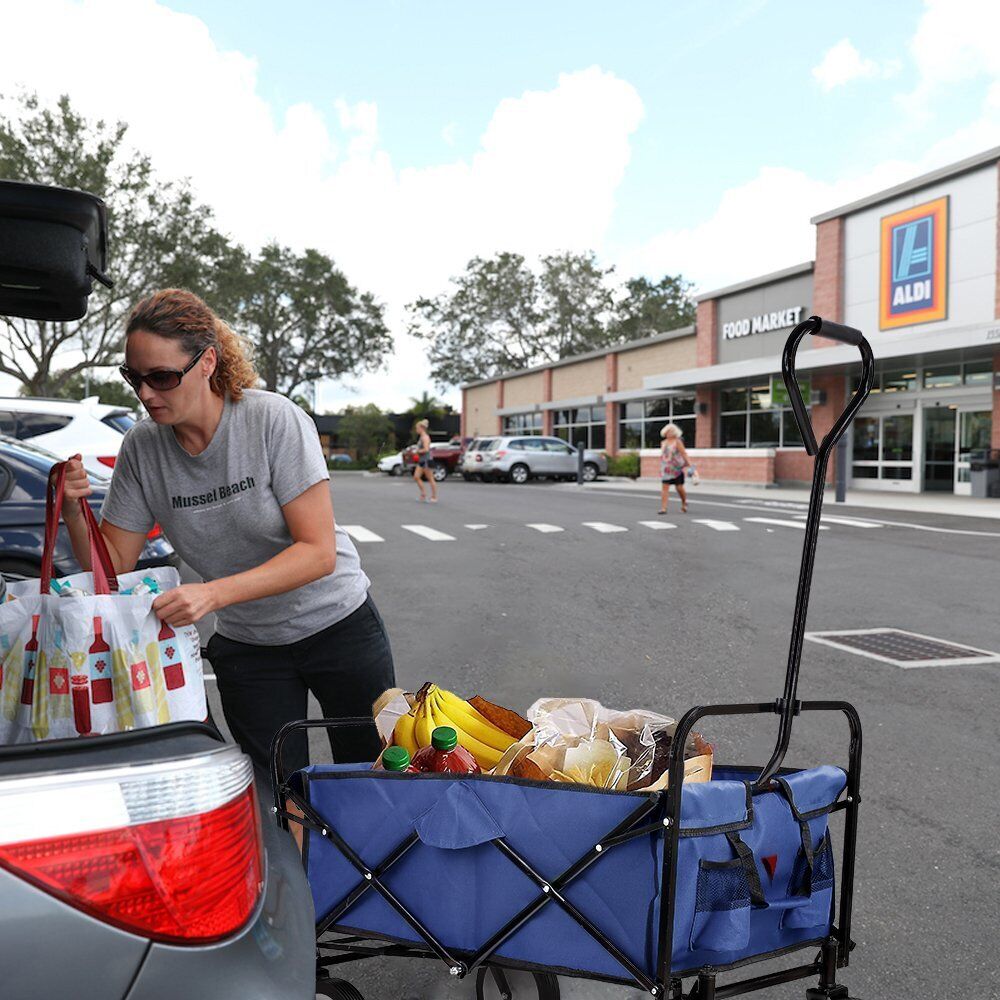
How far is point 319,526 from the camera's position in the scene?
7.83 ft

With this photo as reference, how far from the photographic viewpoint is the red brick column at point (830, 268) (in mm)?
27047

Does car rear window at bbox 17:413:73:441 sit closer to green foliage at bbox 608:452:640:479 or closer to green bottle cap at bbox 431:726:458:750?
green bottle cap at bbox 431:726:458:750

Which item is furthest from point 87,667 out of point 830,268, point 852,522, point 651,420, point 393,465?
point 393,465

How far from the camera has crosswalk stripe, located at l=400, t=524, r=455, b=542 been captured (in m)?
13.5

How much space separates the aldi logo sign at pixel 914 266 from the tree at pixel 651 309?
3804cm

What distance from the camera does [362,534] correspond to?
14.0 m

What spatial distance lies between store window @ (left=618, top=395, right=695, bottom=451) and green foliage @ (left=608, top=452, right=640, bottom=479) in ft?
3.77

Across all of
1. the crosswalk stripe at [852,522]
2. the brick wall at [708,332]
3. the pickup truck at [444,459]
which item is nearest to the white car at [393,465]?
the pickup truck at [444,459]

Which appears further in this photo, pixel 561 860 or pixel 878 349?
pixel 878 349

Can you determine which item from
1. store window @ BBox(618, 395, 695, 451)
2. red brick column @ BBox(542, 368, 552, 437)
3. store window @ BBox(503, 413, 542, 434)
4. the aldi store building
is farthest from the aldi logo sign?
store window @ BBox(503, 413, 542, 434)

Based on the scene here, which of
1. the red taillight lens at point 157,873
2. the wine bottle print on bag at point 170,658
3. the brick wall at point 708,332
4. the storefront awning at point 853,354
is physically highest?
the brick wall at point 708,332

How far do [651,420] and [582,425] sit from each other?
6.76 metres

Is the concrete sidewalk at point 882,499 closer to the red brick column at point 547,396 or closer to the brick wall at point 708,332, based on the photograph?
the brick wall at point 708,332

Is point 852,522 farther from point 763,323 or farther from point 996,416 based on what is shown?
point 763,323
